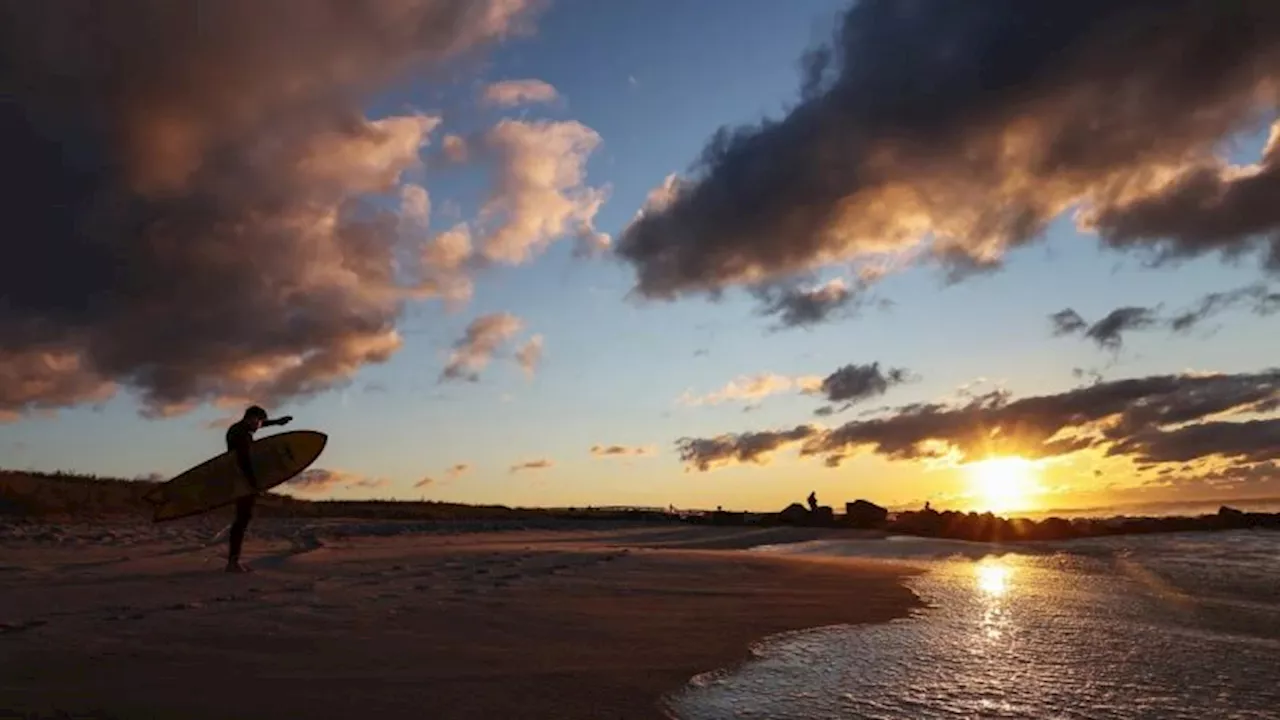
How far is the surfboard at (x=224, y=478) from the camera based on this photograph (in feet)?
51.7

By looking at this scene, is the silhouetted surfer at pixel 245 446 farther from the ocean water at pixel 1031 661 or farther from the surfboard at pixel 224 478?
the ocean water at pixel 1031 661

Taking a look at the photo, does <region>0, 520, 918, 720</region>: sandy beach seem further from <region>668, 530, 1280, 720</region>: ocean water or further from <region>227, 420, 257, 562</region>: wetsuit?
<region>227, 420, 257, 562</region>: wetsuit

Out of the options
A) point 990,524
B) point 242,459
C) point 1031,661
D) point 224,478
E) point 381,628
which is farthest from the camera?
point 990,524

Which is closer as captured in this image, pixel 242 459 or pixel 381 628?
pixel 381 628

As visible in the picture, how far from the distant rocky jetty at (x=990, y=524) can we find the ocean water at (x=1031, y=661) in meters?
19.1

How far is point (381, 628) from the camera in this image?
22.9ft

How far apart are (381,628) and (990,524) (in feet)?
94.7

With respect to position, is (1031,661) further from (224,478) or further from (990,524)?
(990,524)

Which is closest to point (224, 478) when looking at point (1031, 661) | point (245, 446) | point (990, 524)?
point (245, 446)

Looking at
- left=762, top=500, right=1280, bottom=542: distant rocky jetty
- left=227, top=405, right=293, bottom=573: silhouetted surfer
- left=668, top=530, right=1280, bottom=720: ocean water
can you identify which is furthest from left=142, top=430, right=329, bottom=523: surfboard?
left=762, top=500, right=1280, bottom=542: distant rocky jetty

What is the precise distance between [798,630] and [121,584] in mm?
7027

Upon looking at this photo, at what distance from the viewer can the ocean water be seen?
525 cm

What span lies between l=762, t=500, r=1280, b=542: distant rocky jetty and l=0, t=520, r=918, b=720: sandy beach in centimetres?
1961

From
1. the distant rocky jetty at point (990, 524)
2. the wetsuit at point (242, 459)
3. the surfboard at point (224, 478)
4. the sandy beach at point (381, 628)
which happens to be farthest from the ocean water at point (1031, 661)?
the distant rocky jetty at point (990, 524)
